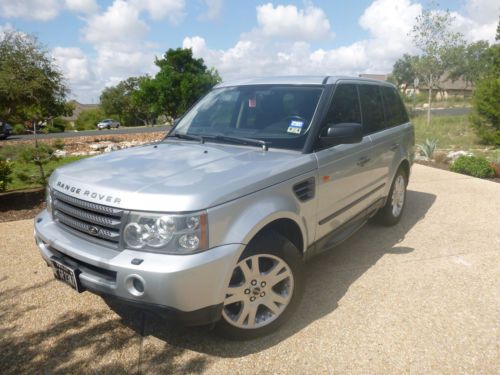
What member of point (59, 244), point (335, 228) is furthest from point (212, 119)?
point (59, 244)

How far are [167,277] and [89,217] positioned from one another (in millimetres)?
733

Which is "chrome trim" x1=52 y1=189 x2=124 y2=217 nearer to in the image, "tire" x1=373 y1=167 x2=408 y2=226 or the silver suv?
the silver suv

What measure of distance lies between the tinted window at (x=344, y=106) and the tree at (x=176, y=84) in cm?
1839

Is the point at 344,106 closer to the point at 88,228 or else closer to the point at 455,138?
the point at 88,228

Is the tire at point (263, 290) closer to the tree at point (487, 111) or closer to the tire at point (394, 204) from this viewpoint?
the tire at point (394, 204)

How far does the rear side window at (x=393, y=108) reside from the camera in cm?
471

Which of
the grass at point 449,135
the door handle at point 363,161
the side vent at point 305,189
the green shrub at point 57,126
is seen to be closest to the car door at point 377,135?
the door handle at point 363,161

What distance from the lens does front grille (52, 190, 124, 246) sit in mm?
2270

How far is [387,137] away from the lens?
14.5ft

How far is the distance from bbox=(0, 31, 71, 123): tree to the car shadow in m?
6.61

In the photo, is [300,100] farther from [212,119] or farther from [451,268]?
[451,268]

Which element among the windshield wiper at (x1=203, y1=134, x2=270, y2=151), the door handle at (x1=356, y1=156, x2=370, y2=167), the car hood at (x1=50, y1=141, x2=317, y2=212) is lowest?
the door handle at (x1=356, y1=156, x2=370, y2=167)

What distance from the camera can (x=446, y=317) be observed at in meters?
3.00

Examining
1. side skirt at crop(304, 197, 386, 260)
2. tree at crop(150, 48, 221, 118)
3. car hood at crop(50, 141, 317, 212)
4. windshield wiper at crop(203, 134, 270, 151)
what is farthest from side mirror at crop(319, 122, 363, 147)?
tree at crop(150, 48, 221, 118)
